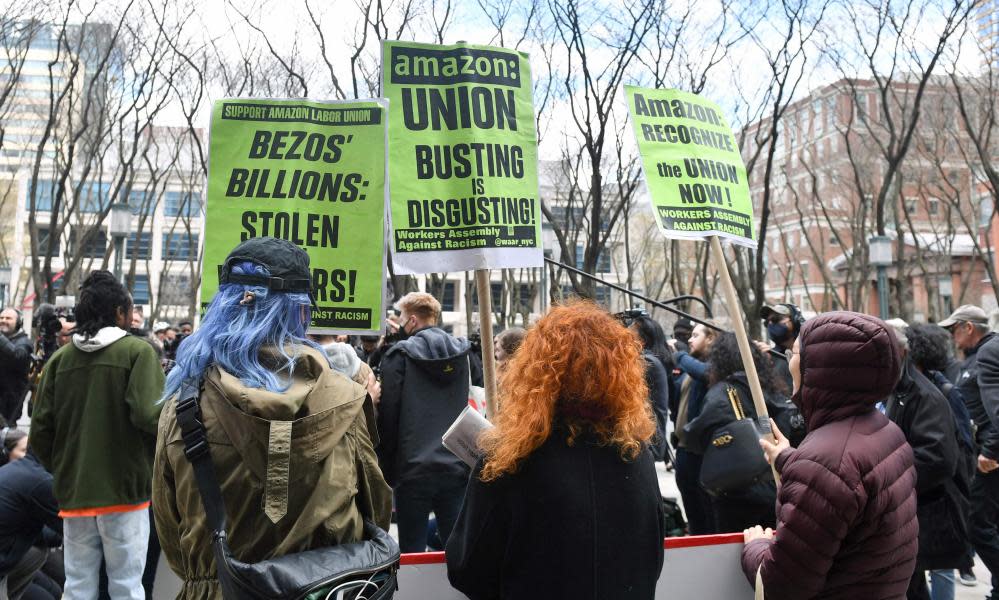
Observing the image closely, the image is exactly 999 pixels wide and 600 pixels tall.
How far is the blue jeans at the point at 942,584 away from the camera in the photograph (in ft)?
16.9

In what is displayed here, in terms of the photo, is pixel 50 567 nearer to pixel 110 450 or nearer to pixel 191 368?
pixel 110 450

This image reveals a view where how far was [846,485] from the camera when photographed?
2.51 m

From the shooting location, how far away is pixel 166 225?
5675 centimetres

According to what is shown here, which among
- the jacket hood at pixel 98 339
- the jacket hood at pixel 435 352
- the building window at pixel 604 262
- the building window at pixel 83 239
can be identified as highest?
the building window at pixel 83 239

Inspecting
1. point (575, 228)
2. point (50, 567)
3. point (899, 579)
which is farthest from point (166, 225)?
point (899, 579)

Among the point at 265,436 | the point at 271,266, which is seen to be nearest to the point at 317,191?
the point at 271,266

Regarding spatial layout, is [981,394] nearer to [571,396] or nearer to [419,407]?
[419,407]

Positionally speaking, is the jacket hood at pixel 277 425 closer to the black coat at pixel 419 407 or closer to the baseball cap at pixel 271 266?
the baseball cap at pixel 271 266

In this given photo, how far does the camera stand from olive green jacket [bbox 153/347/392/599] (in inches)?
90.7

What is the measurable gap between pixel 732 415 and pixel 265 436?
3.37 metres

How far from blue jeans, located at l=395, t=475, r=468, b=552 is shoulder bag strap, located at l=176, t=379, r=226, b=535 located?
3027 mm

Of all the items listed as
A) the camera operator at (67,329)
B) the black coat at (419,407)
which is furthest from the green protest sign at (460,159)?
the camera operator at (67,329)

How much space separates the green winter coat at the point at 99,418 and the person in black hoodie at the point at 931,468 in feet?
12.8

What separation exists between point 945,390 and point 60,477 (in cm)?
510
